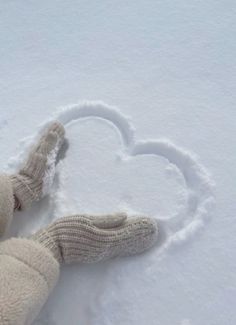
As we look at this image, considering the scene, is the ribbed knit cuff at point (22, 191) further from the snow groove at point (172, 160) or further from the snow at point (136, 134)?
the snow groove at point (172, 160)

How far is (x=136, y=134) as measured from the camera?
1.01 meters

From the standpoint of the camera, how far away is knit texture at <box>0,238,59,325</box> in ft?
2.34

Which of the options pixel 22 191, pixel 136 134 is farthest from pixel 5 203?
pixel 136 134

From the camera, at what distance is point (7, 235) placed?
0.91 metres

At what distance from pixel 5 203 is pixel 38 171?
12cm

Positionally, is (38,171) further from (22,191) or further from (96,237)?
(96,237)

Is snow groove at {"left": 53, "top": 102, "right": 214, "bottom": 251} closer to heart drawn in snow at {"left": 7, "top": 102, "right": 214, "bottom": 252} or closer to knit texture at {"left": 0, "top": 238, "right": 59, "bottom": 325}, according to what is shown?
heart drawn in snow at {"left": 7, "top": 102, "right": 214, "bottom": 252}

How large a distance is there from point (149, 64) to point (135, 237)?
44 cm

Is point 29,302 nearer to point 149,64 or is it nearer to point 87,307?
point 87,307

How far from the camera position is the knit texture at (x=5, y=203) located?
833 mm

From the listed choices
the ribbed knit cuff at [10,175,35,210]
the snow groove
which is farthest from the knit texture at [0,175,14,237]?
the snow groove

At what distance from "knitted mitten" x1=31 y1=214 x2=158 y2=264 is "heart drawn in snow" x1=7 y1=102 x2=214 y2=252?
40 millimetres

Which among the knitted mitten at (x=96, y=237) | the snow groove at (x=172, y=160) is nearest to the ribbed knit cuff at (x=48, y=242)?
the knitted mitten at (x=96, y=237)

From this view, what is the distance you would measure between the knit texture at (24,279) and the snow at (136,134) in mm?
81
